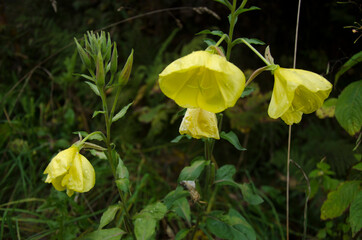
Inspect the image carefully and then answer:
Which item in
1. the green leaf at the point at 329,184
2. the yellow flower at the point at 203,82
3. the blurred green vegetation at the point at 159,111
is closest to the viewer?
the yellow flower at the point at 203,82

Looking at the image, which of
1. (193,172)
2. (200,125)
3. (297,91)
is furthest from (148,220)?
(297,91)

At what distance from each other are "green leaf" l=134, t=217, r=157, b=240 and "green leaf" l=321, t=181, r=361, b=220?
906mm

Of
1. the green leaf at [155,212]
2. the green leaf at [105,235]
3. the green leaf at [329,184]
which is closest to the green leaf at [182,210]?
the green leaf at [155,212]

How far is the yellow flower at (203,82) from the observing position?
3.43 feet

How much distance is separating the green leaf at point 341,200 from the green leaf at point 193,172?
724 mm

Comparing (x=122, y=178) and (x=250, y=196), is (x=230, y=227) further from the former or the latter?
(x=122, y=178)

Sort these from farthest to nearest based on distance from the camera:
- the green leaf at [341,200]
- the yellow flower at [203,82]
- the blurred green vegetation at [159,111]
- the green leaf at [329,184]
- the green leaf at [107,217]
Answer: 1. the blurred green vegetation at [159,111]
2. the green leaf at [329,184]
3. the green leaf at [341,200]
4. the green leaf at [107,217]
5. the yellow flower at [203,82]

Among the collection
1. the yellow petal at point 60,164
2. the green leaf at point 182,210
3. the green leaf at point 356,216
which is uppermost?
the yellow petal at point 60,164

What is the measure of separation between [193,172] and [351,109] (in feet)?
2.64

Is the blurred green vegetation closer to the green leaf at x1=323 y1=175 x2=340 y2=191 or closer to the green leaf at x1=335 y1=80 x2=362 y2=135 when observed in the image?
the green leaf at x1=323 y1=175 x2=340 y2=191

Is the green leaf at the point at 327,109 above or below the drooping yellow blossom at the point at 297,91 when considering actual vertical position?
below

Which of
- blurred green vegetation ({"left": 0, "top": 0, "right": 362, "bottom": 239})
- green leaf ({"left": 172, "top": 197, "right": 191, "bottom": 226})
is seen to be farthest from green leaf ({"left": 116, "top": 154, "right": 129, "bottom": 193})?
blurred green vegetation ({"left": 0, "top": 0, "right": 362, "bottom": 239})

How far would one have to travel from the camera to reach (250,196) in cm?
153

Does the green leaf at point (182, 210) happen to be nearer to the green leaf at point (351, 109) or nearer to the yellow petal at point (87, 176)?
the yellow petal at point (87, 176)
